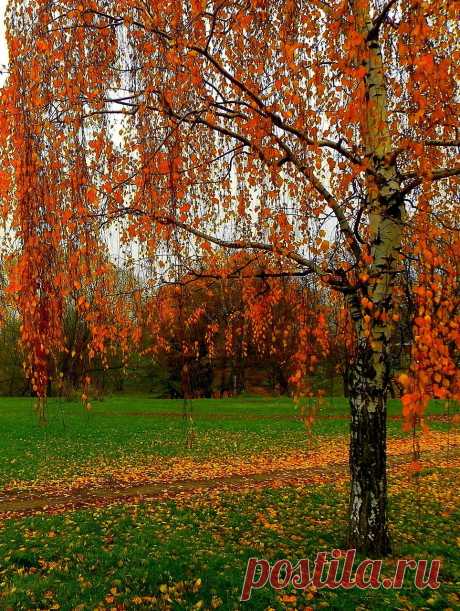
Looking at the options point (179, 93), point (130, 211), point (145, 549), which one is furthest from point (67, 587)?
point (179, 93)

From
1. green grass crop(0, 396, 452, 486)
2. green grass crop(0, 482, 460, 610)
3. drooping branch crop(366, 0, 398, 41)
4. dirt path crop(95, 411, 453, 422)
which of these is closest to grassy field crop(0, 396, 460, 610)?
green grass crop(0, 482, 460, 610)

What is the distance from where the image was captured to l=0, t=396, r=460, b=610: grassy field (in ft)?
14.4

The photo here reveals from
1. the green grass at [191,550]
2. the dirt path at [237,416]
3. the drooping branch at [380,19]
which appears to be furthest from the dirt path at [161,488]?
the dirt path at [237,416]

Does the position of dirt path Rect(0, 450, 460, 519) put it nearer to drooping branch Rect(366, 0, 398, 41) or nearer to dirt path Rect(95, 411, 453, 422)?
drooping branch Rect(366, 0, 398, 41)

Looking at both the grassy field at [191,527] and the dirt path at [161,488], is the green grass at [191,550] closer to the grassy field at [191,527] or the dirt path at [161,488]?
the grassy field at [191,527]

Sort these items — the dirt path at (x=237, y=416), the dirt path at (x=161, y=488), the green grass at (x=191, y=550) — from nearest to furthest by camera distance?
the green grass at (x=191, y=550)
the dirt path at (x=161, y=488)
the dirt path at (x=237, y=416)

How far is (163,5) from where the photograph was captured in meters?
4.25

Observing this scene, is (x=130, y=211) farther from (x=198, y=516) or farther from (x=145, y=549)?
(x=198, y=516)

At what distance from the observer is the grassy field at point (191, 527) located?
14.4 ft

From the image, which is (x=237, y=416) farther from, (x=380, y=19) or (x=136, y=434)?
(x=380, y=19)

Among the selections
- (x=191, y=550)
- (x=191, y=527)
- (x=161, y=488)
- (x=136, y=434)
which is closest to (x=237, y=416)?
(x=136, y=434)

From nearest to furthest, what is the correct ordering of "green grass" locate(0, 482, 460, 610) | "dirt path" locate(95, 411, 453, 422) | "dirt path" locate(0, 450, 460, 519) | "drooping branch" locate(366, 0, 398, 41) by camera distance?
"drooping branch" locate(366, 0, 398, 41)
"green grass" locate(0, 482, 460, 610)
"dirt path" locate(0, 450, 460, 519)
"dirt path" locate(95, 411, 453, 422)

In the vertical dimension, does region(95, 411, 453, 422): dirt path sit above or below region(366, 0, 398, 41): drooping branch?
below

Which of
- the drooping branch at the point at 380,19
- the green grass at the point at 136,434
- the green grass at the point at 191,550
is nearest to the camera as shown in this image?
the drooping branch at the point at 380,19
